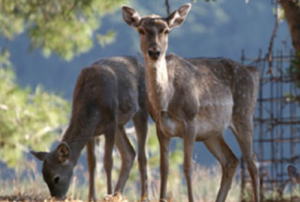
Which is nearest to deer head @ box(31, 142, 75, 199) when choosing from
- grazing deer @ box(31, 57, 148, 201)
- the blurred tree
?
grazing deer @ box(31, 57, 148, 201)

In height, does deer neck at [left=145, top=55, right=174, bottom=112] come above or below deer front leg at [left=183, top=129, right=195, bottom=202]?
above

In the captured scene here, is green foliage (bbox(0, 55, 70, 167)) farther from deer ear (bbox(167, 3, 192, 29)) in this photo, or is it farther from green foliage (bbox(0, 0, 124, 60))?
deer ear (bbox(167, 3, 192, 29))

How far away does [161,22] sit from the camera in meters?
6.16

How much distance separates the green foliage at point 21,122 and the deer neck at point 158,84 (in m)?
6.95

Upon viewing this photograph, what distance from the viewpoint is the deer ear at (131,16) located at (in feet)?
20.7

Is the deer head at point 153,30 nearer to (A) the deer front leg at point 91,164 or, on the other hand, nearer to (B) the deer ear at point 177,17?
(B) the deer ear at point 177,17

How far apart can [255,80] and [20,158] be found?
695 cm

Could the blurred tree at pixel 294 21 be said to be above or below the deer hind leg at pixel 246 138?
above

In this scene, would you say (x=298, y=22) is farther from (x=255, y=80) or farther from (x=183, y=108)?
(x=183, y=108)

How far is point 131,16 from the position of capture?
6395 mm

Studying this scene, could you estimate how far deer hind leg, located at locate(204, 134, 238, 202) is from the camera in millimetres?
7344

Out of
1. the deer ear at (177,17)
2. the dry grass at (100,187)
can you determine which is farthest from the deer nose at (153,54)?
the dry grass at (100,187)

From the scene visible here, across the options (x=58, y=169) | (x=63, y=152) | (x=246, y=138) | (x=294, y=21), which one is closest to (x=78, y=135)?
(x=63, y=152)

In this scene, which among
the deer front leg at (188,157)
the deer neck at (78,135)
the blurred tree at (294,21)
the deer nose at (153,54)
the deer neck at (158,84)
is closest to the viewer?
the deer nose at (153,54)
